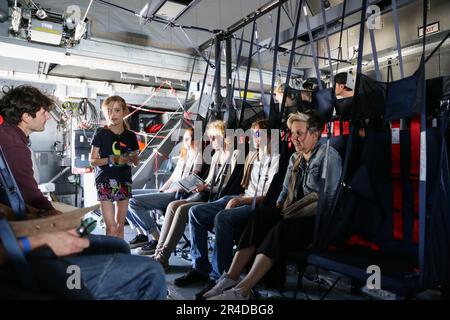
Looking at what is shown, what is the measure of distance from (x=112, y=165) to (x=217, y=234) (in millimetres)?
999

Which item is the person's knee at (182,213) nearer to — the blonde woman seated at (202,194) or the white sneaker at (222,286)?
the blonde woman seated at (202,194)

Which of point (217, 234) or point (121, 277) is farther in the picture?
point (217, 234)

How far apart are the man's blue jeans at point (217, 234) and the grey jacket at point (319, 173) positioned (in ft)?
1.17

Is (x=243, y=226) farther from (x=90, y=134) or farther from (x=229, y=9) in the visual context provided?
(x=90, y=134)

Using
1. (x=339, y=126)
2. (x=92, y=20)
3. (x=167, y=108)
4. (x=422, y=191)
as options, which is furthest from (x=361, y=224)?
(x=167, y=108)

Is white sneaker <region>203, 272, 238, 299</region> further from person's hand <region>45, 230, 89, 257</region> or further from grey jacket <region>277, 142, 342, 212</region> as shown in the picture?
person's hand <region>45, 230, 89, 257</region>

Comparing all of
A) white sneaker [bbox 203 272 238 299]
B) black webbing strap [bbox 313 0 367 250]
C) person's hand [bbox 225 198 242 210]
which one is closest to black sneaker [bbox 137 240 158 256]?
person's hand [bbox 225 198 242 210]

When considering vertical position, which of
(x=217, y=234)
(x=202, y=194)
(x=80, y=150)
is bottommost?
(x=217, y=234)

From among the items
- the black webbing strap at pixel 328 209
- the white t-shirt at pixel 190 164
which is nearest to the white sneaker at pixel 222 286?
the black webbing strap at pixel 328 209

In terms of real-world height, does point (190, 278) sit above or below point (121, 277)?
below

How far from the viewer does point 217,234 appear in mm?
2268

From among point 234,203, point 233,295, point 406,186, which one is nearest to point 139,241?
point 234,203

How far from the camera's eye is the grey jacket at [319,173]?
1.84 metres

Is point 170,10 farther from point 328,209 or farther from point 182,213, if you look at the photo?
point 328,209
